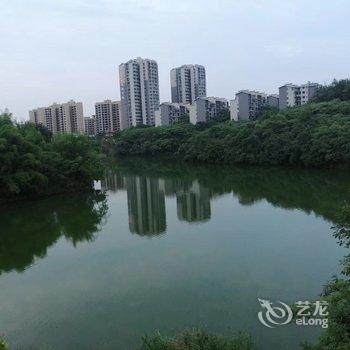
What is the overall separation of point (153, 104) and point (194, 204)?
44893 mm

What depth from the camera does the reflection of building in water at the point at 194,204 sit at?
45.9 ft

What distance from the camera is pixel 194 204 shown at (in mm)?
16203

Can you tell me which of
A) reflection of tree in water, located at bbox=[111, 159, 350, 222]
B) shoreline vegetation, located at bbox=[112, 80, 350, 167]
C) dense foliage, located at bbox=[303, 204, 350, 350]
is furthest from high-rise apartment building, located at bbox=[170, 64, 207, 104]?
dense foliage, located at bbox=[303, 204, 350, 350]

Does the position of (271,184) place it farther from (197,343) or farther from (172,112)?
(172,112)

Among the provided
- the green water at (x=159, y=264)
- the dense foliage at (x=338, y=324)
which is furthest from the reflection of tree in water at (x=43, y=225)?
the dense foliage at (x=338, y=324)

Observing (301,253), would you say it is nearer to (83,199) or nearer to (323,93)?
(83,199)

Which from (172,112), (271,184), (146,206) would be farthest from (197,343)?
(172,112)

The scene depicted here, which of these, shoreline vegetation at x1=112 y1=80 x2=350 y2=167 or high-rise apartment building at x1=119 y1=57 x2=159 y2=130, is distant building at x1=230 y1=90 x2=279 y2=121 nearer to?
shoreline vegetation at x1=112 y1=80 x2=350 y2=167

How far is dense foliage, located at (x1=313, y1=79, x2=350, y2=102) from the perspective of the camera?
3212cm

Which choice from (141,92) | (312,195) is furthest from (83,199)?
(141,92)

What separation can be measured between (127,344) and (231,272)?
3113 mm

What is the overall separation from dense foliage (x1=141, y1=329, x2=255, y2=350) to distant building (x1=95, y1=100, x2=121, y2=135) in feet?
188

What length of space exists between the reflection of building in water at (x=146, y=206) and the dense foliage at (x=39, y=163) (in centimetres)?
246

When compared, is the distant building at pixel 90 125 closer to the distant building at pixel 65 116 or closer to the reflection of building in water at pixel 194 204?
the distant building at pixel 65 116
